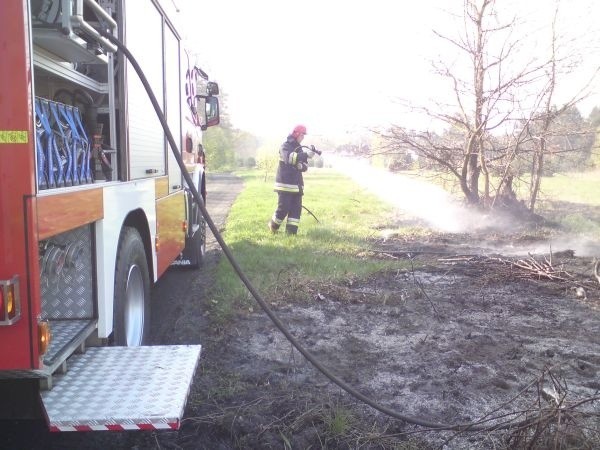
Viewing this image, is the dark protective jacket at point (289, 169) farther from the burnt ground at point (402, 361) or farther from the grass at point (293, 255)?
the burnt ground at point (402, 361)

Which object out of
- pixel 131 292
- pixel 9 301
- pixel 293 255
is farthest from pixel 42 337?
pixel 293 255

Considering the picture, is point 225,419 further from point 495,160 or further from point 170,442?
point 495,160

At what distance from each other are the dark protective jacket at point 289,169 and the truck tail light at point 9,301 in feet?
24.1

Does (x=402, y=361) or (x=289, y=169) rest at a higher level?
(x=289, y=169)

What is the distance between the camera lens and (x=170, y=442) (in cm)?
303

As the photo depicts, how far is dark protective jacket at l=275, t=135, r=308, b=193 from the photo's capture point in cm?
938

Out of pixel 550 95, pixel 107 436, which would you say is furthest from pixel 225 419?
pixel 550 95

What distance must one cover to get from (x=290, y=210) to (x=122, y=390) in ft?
23.1

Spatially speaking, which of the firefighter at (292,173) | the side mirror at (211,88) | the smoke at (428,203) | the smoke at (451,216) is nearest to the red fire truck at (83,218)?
the side mirror at (211,88)

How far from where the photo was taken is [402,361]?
4.17m

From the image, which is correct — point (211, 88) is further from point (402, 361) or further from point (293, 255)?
point (402, 361)

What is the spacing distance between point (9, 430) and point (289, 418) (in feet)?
5.16

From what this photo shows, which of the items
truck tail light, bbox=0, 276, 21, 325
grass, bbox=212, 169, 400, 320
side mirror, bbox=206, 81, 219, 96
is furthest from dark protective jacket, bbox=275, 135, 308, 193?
truck tail light, bbox=0, 276, 21, 325

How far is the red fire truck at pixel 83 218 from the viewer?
2139 mm
